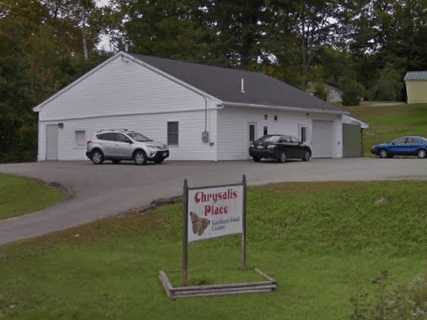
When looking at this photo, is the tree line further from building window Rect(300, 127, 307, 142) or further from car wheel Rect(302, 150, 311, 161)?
car wheel Rect(302, 150, 311, 161)

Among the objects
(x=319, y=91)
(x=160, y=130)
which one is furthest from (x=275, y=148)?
(x=319, y=91)

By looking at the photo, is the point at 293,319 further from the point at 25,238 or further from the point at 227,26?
the point at 227,26

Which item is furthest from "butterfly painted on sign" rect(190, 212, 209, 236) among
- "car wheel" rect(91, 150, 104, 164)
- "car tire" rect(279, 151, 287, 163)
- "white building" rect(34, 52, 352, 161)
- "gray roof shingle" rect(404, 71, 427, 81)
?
"gray roof shingle" rect(404, 71, 427, 81)

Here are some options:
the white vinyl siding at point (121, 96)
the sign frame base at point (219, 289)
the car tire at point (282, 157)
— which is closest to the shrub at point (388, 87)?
the white vinyl siding at point (121, 96)

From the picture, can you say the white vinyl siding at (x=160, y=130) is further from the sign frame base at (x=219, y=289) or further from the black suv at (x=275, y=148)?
the sign frame base at (x=219, y=289)

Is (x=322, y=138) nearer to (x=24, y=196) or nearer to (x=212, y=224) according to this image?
(x=24, y=196)

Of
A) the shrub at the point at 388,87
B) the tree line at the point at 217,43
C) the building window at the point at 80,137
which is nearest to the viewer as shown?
the building window at the point at 80,137

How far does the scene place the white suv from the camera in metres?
31.1

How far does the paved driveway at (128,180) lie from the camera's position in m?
16.4

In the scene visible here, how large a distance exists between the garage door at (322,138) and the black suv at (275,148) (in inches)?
249

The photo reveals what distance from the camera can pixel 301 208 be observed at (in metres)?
14.0

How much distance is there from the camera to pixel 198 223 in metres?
9.26

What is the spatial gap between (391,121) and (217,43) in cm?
1655

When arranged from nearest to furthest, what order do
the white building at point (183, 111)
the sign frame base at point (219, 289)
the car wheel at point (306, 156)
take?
the sign frame base at point (219, 289)
the white building at point (183, 111)
the car wheel at point (306, 156)
